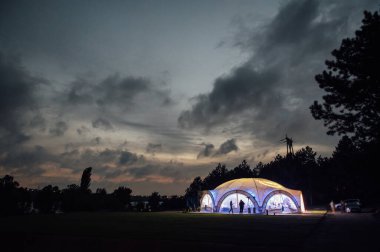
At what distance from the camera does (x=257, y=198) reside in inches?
1513

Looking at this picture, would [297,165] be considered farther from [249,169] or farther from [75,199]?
[75,199]

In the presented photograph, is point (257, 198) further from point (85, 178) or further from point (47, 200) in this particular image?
point (85, 178)

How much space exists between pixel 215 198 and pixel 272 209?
24.0ft

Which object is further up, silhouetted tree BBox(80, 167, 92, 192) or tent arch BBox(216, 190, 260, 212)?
silhouetted tree BBox(80, 167, 92, 192)

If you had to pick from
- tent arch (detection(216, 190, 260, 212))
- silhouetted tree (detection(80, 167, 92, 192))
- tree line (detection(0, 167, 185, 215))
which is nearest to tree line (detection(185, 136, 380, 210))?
tent arch (detection(216, 190, 260, 212))

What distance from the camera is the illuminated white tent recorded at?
38.1m

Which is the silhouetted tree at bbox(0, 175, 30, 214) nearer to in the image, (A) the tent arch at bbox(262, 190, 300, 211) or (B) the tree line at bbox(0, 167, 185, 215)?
(B) the tree line at bbox(0, 167, 185, 215)

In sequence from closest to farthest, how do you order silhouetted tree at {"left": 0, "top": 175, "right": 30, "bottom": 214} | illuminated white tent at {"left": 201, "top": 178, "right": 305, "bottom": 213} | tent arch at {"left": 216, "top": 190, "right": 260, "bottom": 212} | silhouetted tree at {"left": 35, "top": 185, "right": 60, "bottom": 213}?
illuminated white tent at {"left": 201, "top": 178, "right": 305, "bottom": 213} → tent arch at {"left": 216, "top": 190, "right": 260, "bottom": 212} → silhouetted tree at {"left": 0, "top": 175, "right": 30, "bottom": 214} → silhouetted tree at {"left": 35, "top": 185, "right": 60, "bottom": 213}

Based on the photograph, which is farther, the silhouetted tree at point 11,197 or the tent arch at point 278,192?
the silhouetted tree at point 11,197

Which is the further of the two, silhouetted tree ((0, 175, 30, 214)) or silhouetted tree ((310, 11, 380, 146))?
silhouetted tree ((0, 175, 30, 214))

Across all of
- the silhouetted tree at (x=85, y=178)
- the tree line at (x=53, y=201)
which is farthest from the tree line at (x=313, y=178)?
the silhouetted tree at (x=85, y=178)

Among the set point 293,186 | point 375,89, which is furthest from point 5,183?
point 293,186

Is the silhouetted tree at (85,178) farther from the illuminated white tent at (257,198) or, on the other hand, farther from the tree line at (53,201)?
the illuminated white tent at (257,198)

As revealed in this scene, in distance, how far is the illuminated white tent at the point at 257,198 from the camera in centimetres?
3812
